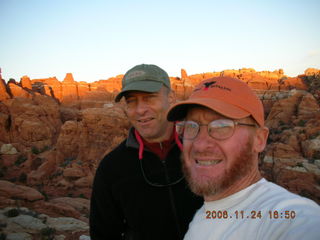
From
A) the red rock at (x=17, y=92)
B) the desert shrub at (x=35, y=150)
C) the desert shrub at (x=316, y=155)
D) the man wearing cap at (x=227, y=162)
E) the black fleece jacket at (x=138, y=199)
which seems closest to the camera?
the man wearing cap at (x=227, y=162)

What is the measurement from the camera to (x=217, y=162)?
1473 millimetres

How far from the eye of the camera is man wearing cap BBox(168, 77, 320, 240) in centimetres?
122

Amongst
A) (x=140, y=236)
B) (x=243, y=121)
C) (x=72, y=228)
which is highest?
(x=243, y=121)

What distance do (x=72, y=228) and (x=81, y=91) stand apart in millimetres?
31137

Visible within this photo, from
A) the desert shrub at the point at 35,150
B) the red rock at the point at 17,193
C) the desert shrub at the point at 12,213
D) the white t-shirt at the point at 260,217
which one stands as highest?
the white t-shirt at the point at 260,217

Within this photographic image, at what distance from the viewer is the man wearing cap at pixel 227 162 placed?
3.99 feet

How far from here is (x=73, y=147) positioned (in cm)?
1975

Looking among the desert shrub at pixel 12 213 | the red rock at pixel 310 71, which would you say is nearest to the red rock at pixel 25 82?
the desert shrub at pixel 12 213

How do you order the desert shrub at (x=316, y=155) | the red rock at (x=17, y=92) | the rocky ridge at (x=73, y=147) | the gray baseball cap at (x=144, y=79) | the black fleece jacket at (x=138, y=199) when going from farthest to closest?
the red rock at (x=17, y=92), the desert shrub at (x=316, y=155), the rocky ridge at (x=73, y=147), the gray baseball cap at (x=144, y=79), the black fleece jacket at (x=138, y=199)

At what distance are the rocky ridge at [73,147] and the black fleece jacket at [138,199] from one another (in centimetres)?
520

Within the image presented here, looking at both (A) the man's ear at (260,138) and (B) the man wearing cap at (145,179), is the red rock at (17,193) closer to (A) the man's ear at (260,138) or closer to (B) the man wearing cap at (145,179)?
(B) the man wearing cap at (145,179)

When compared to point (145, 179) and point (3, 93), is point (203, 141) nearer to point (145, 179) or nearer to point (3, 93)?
point (145, 179)

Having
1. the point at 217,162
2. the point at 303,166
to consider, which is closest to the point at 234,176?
the point at 217,162

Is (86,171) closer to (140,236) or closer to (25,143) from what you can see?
(25,143)
